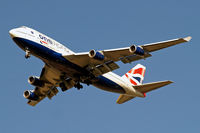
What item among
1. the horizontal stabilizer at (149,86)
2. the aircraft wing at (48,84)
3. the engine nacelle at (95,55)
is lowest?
the horizontal stabilizer at (149,86)

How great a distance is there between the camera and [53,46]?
145ft

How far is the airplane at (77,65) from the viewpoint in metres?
42.8

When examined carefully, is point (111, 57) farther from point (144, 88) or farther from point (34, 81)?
point (34, 81)

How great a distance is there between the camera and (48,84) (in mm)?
52062

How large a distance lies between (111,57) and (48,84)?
38.9 ft

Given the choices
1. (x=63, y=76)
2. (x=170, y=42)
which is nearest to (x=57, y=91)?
(x=63, y=76)

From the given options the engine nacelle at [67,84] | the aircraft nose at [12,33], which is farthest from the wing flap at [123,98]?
the aircraft nose at [12,33]

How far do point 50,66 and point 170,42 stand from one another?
14984 millimetres

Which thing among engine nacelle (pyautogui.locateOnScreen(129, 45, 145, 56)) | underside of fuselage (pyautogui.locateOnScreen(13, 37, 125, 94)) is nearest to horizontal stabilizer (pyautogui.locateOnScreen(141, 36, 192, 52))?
engine nacelle (pyautogui.locateOnScreen(129, 45, 145, 56))

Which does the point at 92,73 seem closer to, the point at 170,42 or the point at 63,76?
the point at 63,76

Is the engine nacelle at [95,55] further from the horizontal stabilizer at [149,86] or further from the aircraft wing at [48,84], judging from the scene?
the horizontal stabilizer at [149,86]

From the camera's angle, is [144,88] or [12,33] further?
[144,88]

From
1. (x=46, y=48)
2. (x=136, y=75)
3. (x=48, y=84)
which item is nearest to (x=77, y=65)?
(x=46, y=48)

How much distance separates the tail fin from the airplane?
25.1 inches
